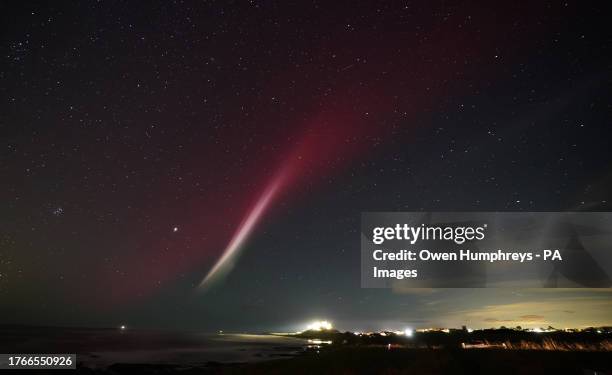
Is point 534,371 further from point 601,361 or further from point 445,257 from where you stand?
point 445,257

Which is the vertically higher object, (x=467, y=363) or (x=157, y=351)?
(x=467, y=363)

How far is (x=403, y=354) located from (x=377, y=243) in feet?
25.7

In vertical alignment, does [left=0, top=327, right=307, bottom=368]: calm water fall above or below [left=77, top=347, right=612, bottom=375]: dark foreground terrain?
below

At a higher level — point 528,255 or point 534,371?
point 528,255

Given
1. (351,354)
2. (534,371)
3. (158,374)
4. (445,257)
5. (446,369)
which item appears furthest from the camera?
(158,374)

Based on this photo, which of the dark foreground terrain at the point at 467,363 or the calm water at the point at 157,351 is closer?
the dark foreground terrain at the point at 467,363

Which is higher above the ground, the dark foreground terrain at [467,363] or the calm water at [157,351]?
the dark foreground terrain at [467,363]

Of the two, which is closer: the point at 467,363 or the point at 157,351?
the point at 467,363

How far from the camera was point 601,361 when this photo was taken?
64.2 ft

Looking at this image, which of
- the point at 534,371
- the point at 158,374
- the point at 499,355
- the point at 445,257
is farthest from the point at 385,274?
the point at 158,374

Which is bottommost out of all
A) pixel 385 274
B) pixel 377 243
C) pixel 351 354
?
pixel 351 354

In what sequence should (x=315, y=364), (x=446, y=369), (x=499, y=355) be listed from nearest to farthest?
(x=446, y=369), (x=499, y=355), (x=315, y=364)

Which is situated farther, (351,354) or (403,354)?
(351,354)

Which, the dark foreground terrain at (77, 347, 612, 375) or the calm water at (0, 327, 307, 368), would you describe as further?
the calm water at (0, 327, 307, 368)
